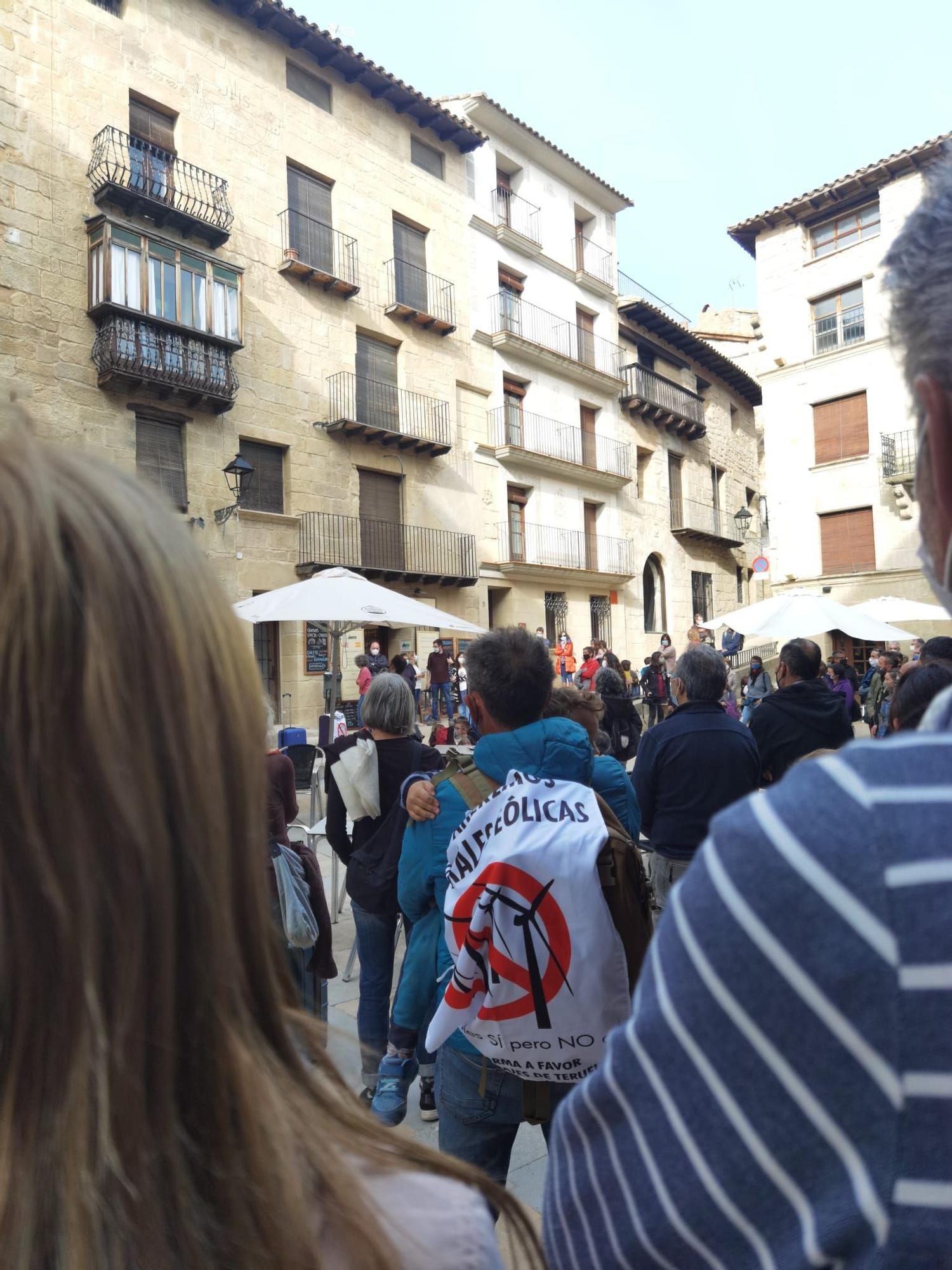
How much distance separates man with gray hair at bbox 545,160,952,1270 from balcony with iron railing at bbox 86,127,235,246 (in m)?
16.3

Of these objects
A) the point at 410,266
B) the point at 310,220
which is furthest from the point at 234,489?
the point at 410,266

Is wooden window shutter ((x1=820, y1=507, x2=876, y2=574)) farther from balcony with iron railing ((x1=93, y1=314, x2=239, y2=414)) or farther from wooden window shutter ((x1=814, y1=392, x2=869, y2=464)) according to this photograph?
balcony with iron railing ((x1=93, y1=314, x2=239, y2=414))

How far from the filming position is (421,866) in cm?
256

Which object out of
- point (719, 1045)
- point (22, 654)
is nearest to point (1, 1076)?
point (22, 654)

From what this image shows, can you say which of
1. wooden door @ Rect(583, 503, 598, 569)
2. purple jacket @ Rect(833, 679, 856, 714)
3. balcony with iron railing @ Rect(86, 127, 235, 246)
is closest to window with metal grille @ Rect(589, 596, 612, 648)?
wooden door @ Rect(583, 503, 598, 569)

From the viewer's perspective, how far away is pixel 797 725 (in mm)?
4598

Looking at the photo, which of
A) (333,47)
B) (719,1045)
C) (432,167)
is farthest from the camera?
(432,167)

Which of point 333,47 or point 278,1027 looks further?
point 333,47

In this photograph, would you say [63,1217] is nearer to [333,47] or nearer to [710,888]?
[710,888]

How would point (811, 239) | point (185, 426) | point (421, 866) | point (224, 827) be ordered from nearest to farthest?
point (224, 827) → point (421, 866) → point (185, 426) → point (811, 239)

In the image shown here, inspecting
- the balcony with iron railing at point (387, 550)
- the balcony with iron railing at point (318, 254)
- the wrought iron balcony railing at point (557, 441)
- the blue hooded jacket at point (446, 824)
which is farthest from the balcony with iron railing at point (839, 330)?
the blue hooded jacket at point (446, 824)

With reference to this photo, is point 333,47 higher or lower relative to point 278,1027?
higher

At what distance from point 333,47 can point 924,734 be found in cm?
2111

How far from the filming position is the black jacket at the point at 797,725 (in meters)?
4.57
